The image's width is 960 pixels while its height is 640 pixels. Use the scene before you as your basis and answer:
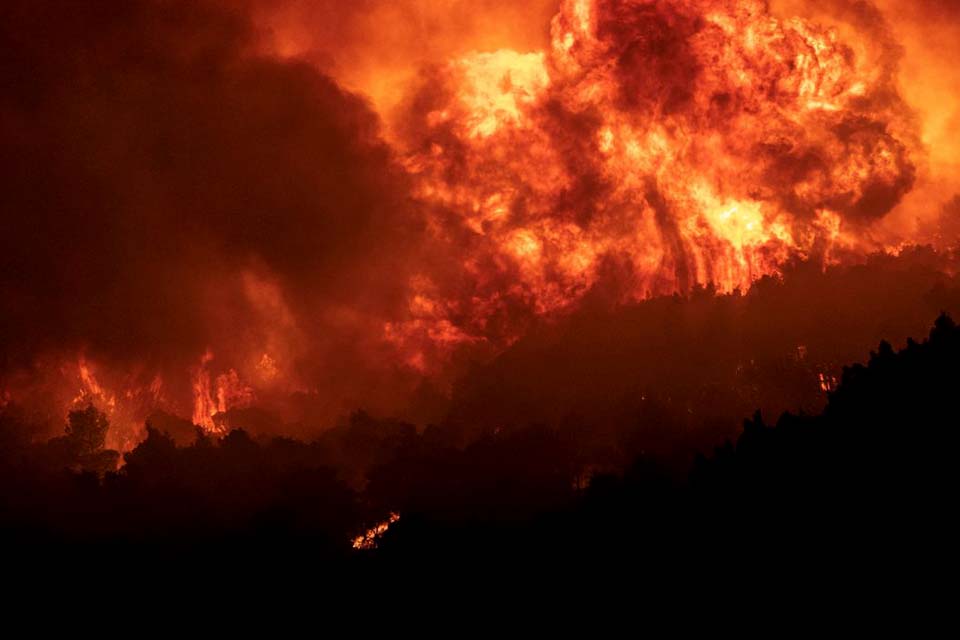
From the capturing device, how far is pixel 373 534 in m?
114

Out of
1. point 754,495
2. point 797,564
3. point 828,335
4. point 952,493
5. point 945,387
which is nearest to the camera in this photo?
point 952,493

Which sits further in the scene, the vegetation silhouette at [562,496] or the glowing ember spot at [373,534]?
the glowing ember spot at [373,534]

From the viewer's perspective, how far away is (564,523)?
99438 mm

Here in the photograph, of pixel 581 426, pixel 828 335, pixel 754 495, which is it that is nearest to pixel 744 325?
pixel 828 335

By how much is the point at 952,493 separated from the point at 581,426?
77395 millimetres

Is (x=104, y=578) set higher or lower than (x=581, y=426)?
lower

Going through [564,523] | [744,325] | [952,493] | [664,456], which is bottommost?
[952,493]

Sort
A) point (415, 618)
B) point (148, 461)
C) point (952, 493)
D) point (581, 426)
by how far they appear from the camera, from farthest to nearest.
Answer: point (581, 426), point (148, 461), point (415, 618), point (952, 493)

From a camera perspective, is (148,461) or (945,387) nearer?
(945,387)

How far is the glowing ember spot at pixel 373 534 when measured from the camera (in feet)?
365

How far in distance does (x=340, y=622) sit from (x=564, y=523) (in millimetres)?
27393

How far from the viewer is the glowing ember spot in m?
111

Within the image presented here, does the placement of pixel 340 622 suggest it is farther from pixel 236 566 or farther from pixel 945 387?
pixel 945 387

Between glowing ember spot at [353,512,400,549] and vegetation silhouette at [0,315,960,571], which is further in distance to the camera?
glowing ember spot at [353,512,400,549]
